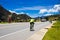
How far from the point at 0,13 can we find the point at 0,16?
6.01 metres

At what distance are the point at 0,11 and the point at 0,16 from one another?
886 cm

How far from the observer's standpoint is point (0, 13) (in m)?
108

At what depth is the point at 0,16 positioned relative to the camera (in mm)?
101938

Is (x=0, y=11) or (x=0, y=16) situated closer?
(x=0, y=16)

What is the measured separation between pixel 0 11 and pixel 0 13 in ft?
9.39

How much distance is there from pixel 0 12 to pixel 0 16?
6.58m

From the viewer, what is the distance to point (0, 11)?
110312mm

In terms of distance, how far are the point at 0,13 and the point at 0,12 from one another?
67 cm
